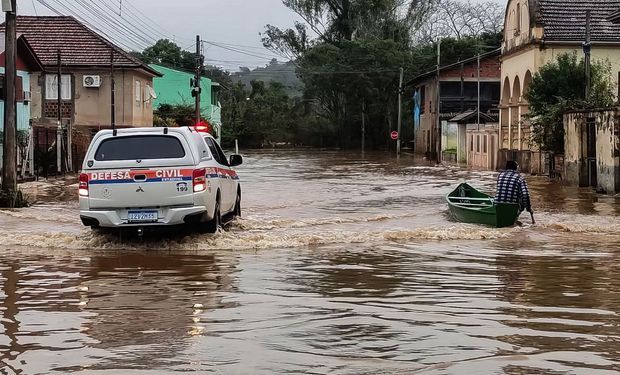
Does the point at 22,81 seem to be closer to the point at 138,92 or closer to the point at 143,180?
the point at 138,92

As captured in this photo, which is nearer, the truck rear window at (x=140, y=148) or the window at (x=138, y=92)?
the truck rear window at (x=140, y=148)

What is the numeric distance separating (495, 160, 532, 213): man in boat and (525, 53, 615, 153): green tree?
51.6ft

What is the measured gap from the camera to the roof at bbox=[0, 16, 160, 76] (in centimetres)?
4859

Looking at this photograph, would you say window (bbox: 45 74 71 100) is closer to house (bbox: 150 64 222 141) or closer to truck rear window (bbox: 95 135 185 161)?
house (bbox: 150 64 222 141)

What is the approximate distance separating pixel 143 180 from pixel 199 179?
827mm

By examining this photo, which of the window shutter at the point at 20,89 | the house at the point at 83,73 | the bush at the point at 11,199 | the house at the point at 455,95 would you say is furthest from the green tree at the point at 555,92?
the house at the point at 455,95

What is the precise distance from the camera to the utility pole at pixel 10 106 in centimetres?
2112

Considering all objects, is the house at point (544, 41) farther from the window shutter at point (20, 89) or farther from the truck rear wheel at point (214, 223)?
the truck rear wheel at point (214, 223)

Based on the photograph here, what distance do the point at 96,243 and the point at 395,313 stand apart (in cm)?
738

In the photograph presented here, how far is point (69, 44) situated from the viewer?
163 feet

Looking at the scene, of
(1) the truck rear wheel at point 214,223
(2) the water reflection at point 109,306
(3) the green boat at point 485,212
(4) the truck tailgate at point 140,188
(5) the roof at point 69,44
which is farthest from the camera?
(5) the roof at point 69,44

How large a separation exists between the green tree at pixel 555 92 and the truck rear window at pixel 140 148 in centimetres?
2199

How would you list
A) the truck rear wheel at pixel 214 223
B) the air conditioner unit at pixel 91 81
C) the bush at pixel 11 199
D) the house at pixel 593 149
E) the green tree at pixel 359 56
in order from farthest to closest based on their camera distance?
the green tree at pixel 359 56, the air conditioner unit at pixel 91 81, the house at pixel 593 149, the bush at pixel 11 199, the truck rear wheel at pixel 214 223

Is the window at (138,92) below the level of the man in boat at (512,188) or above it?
above
